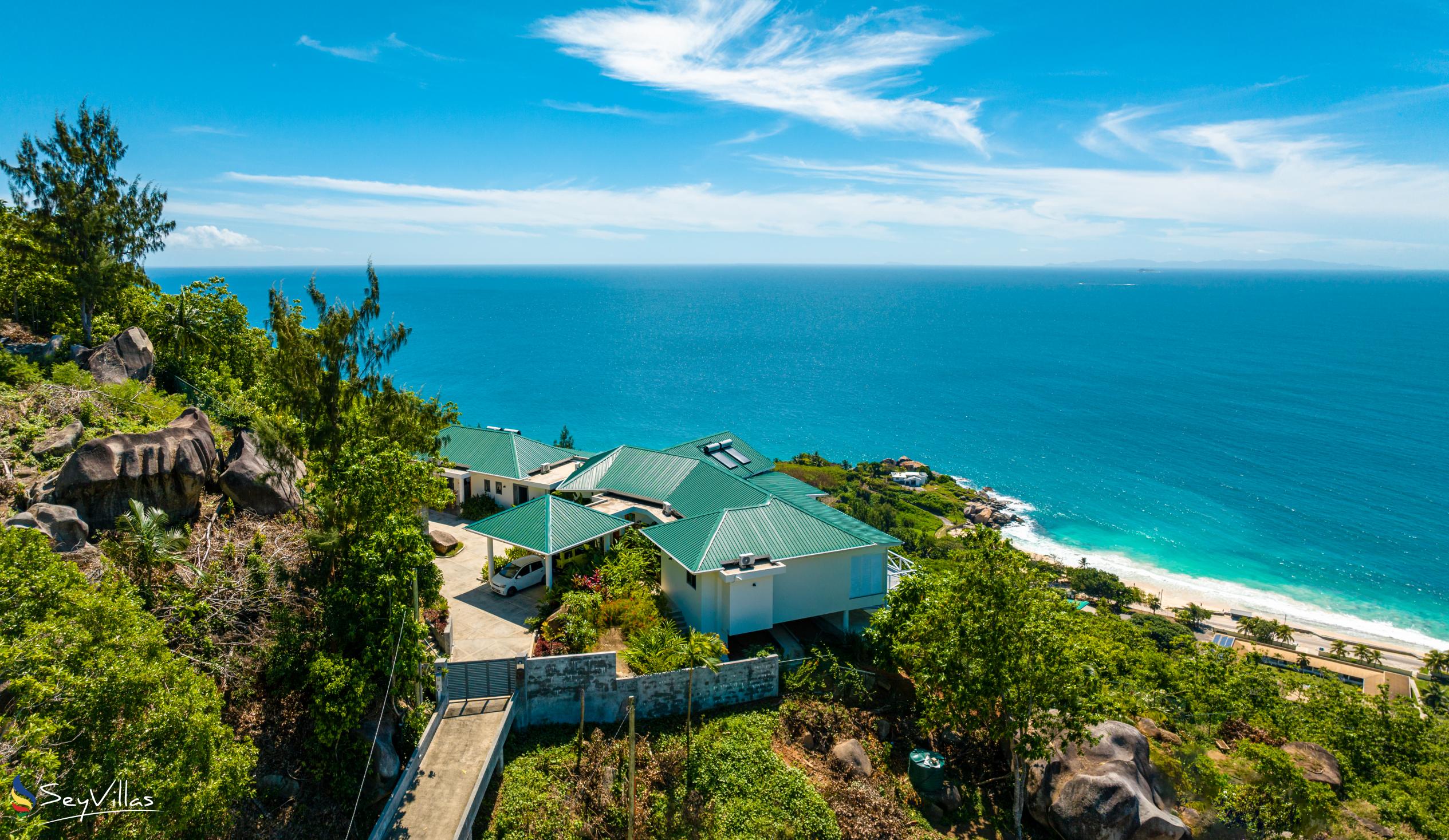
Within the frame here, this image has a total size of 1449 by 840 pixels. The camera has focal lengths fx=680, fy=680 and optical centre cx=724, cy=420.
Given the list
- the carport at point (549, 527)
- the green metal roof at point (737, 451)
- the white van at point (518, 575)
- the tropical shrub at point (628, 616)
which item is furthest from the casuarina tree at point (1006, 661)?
the green metal roof at point (737, 451)

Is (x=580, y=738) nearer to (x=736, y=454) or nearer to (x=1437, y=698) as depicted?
(x=736, y=454)

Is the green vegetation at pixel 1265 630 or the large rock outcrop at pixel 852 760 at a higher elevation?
the large rock outcrop at pixel 852 760

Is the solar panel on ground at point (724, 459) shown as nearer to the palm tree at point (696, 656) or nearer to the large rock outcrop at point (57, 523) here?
the palm tree at point (696, 656)

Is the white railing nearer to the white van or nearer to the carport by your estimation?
the carport

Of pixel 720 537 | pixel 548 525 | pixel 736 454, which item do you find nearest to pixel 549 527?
pixel 548 525

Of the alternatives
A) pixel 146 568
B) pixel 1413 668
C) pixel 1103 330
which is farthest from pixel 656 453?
pixel 1103 330

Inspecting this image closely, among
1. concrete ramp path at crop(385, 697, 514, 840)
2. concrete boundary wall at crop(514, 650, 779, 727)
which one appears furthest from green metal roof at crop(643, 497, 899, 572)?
concrete ramp path at crop(385, 697, 514, 840)
